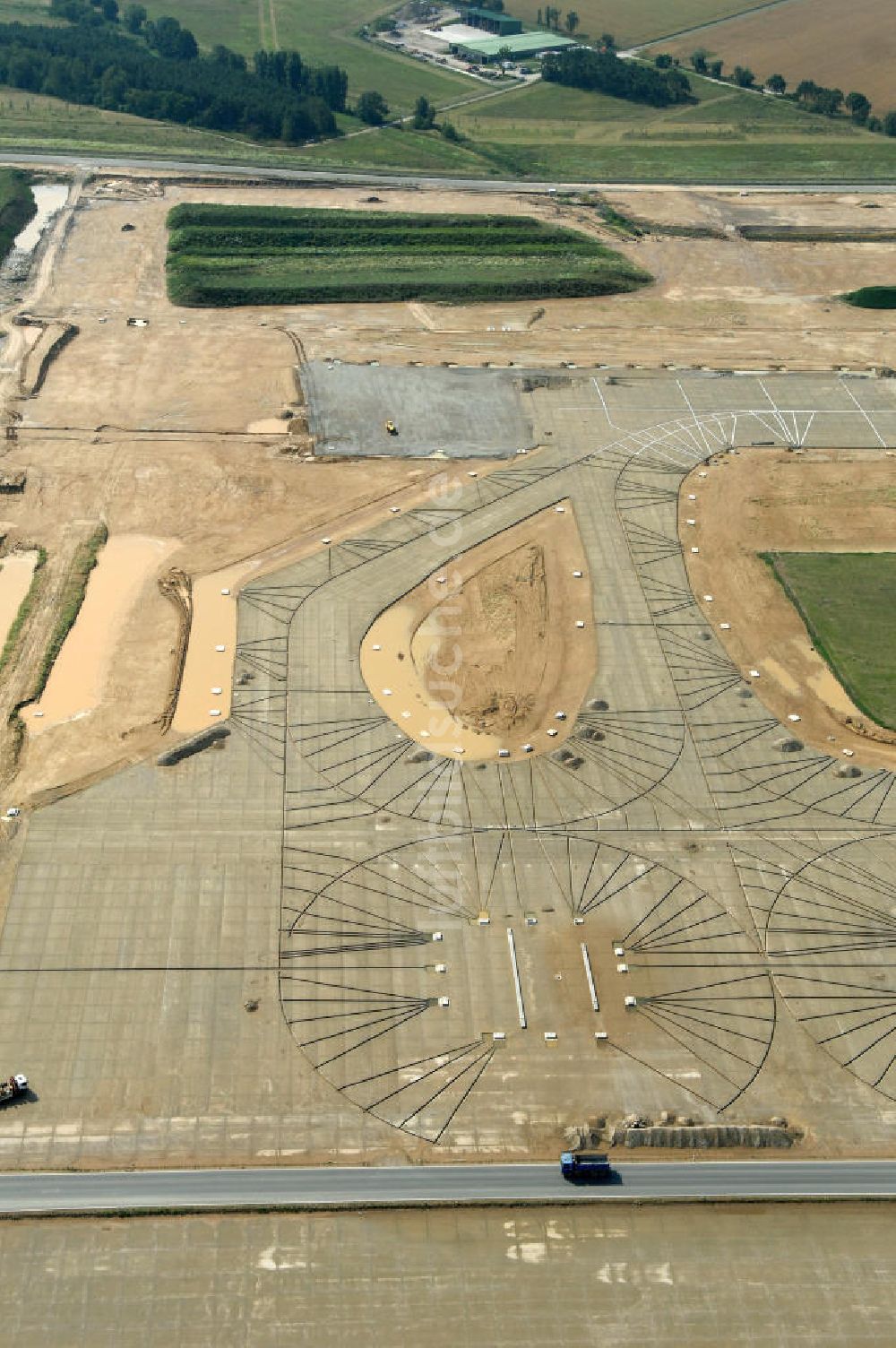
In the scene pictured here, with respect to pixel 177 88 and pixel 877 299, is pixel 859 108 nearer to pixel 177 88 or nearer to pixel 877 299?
pixel 877 299

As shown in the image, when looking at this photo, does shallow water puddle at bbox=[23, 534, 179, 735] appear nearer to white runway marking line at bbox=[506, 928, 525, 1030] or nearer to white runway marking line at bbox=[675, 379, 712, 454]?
white runway marking line at bbox=[506, 928, 525, 1030]

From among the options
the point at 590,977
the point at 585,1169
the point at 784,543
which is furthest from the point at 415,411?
the point at 585,1169

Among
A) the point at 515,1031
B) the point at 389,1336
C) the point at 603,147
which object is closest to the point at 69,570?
the point at 515,1031

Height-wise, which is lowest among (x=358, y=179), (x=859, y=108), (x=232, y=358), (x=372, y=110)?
(x=232, y=358)

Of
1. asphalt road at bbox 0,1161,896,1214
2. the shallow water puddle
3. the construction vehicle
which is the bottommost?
asphalt road at bbox 0,1161,896,1214

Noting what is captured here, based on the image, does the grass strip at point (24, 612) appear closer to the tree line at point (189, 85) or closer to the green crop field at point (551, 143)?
the green crop field at point (551, 143)

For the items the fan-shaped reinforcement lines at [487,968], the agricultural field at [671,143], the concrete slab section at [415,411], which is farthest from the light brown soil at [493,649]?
the agricultural field at [671,143]

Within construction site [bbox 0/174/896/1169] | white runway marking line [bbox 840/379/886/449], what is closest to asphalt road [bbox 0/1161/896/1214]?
construction site [bbox 0/174/896/1169]
